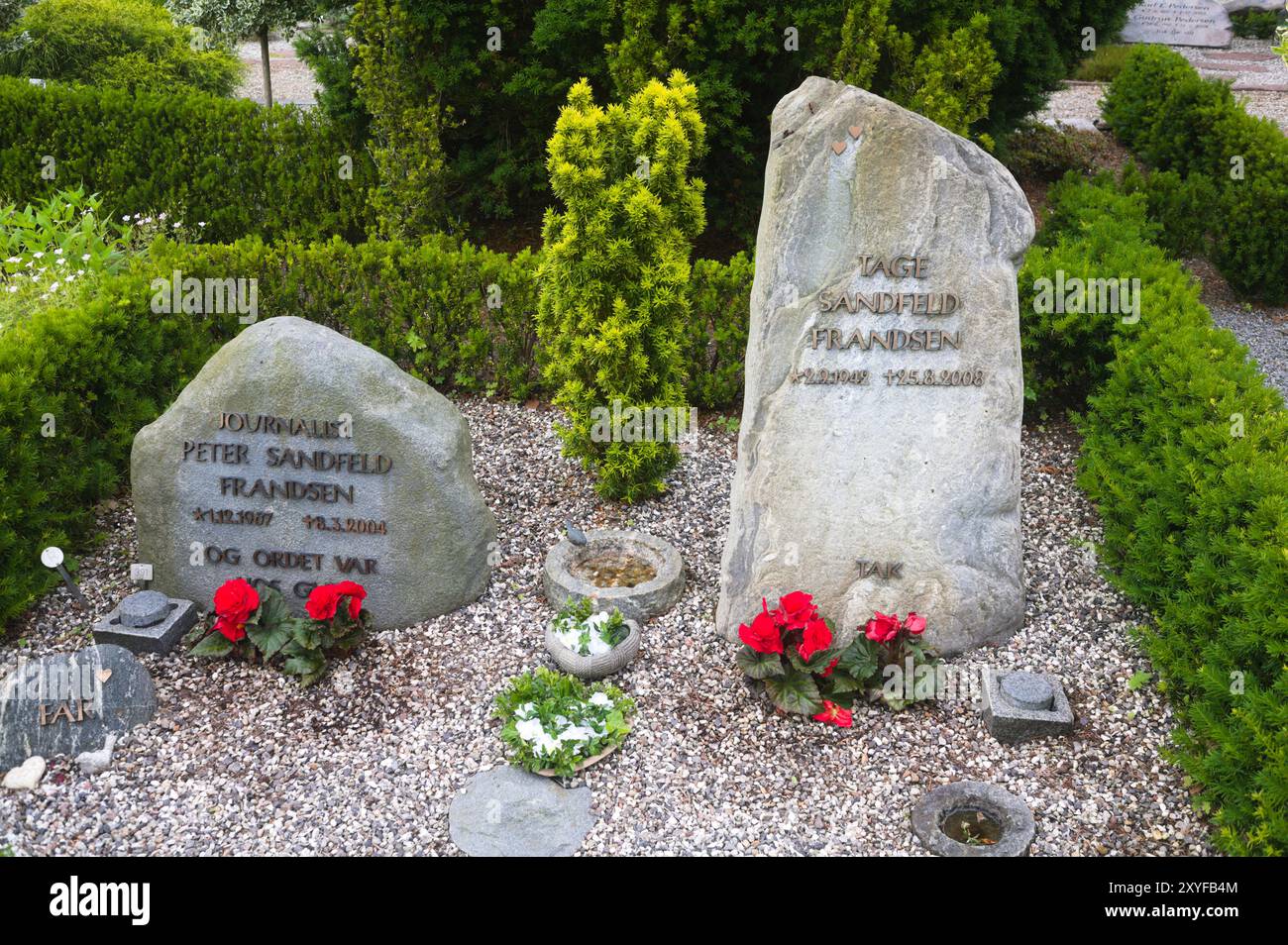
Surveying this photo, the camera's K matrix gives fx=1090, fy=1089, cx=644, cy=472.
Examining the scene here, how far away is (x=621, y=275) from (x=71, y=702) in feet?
11.6

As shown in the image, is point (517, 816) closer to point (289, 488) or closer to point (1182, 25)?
point (289, 488)

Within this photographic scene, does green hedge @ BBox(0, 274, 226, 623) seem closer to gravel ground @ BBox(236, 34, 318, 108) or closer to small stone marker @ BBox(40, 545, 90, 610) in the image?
small stone marker @ BBox(40, 545, 90, 610)

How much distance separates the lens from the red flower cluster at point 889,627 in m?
4.98

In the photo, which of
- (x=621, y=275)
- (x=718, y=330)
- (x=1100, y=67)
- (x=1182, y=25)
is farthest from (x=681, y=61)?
(x=1182, y=25)

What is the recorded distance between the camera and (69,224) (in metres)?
9.64

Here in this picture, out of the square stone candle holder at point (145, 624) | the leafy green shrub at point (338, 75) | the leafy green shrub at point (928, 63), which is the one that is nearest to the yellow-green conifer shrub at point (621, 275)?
the square stone candle holder at point (145, 624)

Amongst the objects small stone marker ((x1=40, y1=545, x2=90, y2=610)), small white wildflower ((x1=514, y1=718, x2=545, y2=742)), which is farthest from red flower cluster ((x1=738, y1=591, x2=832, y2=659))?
small stone marker ((x1=40, y1=545, x2=90, y2=610))

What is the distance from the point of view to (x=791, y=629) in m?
4.93

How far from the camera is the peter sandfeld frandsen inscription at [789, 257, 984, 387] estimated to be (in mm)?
4953

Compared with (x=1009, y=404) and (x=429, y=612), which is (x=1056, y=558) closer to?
(x=1009, y=404)

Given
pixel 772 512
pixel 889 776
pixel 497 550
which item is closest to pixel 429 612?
pixel 497 550

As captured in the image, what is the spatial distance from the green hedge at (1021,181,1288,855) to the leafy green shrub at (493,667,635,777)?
2.40m

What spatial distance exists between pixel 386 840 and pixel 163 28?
15.3m

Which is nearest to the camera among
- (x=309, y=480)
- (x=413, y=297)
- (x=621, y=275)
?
(x=309, y=480)
